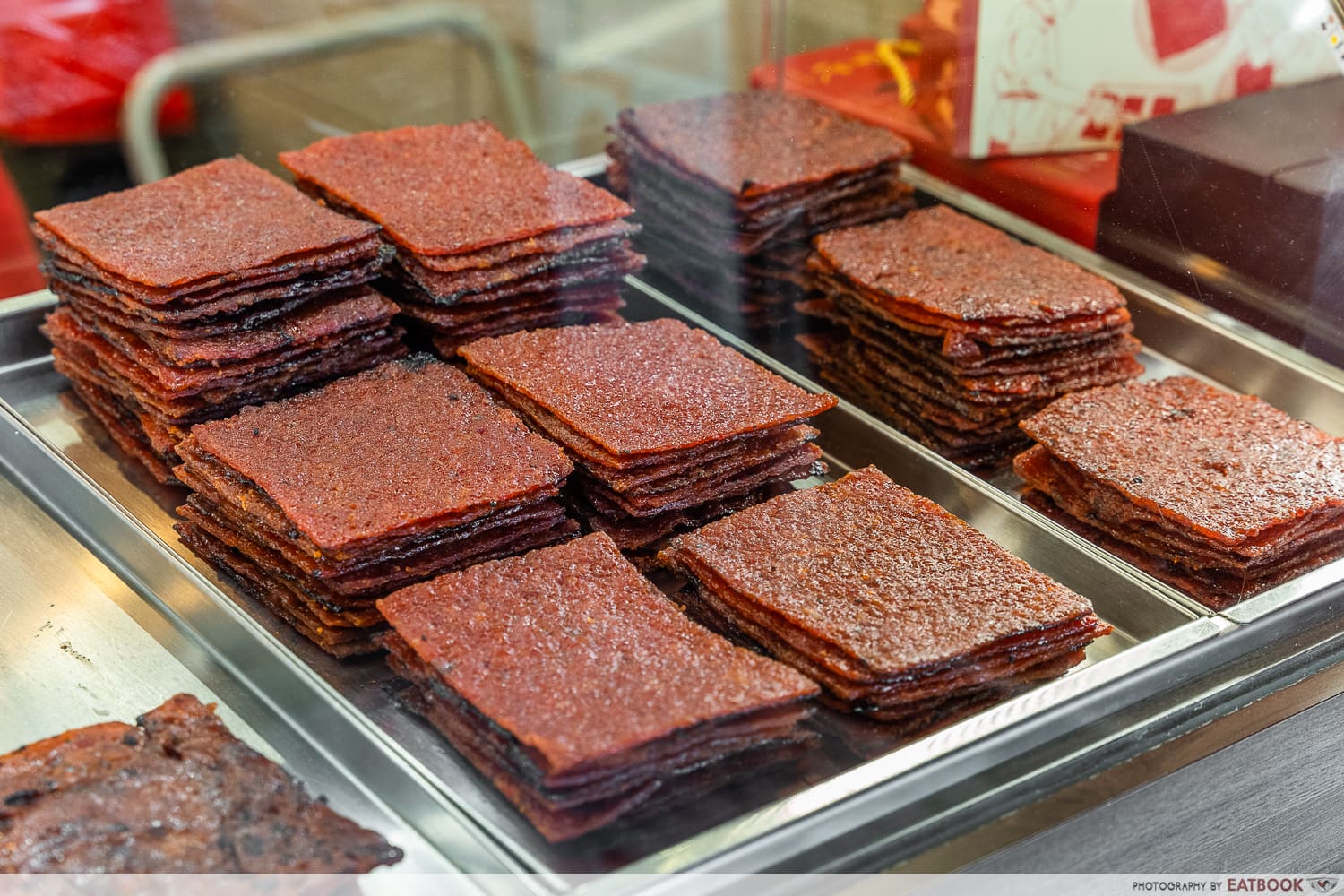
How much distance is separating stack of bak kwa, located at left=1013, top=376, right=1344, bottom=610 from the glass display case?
3cm

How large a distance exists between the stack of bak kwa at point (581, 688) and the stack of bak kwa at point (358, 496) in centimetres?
9

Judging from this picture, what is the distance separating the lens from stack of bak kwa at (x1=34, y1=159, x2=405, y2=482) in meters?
Answer: 2.12

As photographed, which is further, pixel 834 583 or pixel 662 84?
pixel 662 84

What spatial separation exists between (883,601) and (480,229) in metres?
0.97

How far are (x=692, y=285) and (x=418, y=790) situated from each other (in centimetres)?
140

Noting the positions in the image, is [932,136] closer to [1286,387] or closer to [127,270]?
[1286,387]

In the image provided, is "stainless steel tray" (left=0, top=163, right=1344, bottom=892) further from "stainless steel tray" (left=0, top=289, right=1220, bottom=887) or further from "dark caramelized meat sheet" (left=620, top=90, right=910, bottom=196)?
"dark caramelized meat sheet" (left=620, top=90, right=910, bottom=196)

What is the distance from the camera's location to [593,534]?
193 cm

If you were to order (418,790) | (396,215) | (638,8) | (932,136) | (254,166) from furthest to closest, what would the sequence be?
(638,8) → (932,136) → (254,166) → (396,215) → (418,790)

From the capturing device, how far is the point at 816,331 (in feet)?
8.90

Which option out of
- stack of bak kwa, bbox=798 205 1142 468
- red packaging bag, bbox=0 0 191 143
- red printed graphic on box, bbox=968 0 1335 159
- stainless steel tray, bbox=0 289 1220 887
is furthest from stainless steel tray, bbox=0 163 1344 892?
red packaging bag, bbox=0 0 191 143

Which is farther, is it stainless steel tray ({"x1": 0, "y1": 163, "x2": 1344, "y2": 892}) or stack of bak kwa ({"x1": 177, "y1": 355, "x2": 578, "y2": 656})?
stack of bak kwa ({"x1": 177, "y1": 355, "x2": 578, "y2": 656})

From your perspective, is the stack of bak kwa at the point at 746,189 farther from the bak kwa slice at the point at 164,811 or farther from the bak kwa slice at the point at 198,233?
the bak kwa slice at the point at 164,811

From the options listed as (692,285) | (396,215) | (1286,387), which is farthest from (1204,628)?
(396,215)
